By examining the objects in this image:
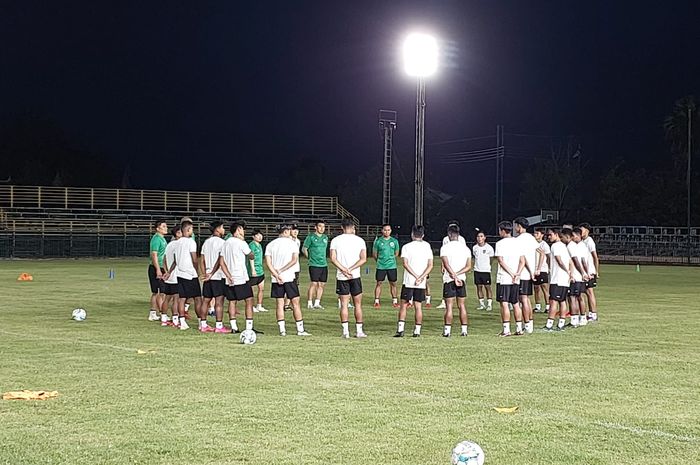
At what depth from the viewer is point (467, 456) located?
6.43 metres

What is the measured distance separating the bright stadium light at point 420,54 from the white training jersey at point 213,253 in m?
13.6

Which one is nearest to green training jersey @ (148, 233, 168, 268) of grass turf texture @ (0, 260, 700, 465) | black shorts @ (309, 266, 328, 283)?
grass turf texture @ (0, 260, 700, 465)

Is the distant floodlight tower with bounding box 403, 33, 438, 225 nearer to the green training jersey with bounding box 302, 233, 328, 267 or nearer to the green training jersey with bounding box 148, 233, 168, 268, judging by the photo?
the green training jersey with bounding box 302, 233, 328, 267

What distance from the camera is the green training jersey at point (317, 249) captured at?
20852 millimetres

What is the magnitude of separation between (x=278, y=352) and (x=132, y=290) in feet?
48.4

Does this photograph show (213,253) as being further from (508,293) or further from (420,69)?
(420,69)

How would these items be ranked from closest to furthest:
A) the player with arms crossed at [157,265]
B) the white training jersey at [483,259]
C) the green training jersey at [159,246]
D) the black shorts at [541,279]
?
1. the player with arms crossed at [157,265]
2. the green training jersey at [159,246]
3. the black shorts at [541,279]
4. the white training jersey at [483,259]

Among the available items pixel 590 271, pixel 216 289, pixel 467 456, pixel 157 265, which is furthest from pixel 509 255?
pixel 467 456

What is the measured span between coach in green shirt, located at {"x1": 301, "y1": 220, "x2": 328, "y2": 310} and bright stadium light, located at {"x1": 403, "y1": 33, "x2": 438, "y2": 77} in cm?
882

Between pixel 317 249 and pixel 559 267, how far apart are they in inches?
253

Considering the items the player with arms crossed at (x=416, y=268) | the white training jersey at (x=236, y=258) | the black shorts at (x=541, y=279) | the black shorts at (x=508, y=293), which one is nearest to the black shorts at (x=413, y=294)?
the player with arms crossed at (x=416, y=268)

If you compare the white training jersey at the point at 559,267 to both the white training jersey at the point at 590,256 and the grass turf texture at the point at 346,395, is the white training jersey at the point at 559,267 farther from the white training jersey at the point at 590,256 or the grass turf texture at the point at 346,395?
the grass turf texture at the point at 346,395

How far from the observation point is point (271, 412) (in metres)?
8.85

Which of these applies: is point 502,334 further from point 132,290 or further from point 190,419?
point 132,290
